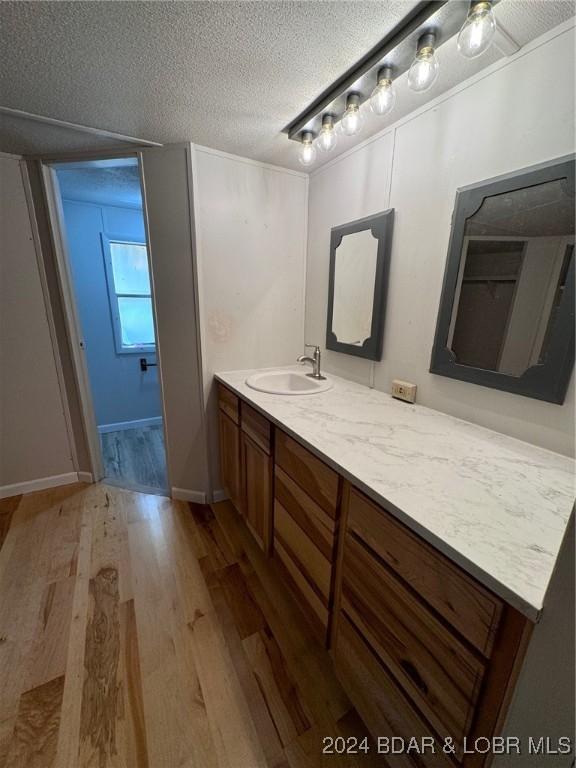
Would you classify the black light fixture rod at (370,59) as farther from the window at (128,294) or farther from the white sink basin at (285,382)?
the window at (128,294)

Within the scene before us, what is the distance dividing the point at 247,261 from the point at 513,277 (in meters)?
1.35

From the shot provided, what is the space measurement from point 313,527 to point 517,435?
0.78 metres

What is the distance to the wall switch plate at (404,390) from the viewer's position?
1.36 metres

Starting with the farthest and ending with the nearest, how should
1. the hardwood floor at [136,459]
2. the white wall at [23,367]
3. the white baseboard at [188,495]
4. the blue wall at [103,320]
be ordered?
the blue wall at [103,320], the hardwood floor at [136,459], the white baseboard at [188,495], the white wall at [23,367]

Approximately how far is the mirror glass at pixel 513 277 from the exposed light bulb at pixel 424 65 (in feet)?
1.37

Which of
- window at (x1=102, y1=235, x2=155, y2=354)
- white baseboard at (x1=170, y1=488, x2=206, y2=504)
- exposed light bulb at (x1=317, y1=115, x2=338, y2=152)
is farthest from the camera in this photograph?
window at (x1=102, y1=235, x2=155, y2=354)

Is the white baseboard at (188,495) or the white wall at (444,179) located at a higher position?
the white wall at (444,179)

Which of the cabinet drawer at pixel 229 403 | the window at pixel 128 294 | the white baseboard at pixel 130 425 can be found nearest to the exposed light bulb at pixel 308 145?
the cabinet drawer at pixel 229 403

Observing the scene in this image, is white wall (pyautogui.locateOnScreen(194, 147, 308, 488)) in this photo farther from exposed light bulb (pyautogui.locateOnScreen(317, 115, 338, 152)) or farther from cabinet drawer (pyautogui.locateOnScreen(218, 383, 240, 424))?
exposed light bulb (pyautogui.locateOnScreen(317, 115, 338, 152))

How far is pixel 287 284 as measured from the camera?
1.96m

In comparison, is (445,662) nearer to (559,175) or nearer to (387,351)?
(387,351)

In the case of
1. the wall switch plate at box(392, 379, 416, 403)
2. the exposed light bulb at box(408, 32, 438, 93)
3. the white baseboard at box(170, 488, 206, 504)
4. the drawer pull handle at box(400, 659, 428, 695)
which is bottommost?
the white baseboard at box(170, 488, 206, 504)

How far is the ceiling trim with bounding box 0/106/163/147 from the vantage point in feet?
4.23

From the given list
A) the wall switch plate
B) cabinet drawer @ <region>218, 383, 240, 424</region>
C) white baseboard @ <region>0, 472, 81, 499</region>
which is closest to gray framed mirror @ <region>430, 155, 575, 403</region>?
the wall switch plate
